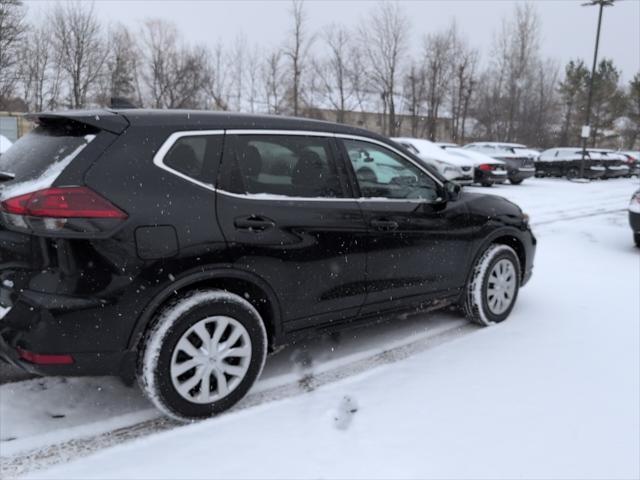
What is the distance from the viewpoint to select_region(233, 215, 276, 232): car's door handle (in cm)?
299

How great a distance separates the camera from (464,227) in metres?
4.25

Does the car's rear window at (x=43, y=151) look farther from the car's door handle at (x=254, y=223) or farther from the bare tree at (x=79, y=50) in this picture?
the bare tree at (x=79, y=50)

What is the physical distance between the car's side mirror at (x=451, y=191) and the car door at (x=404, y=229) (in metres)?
0.05

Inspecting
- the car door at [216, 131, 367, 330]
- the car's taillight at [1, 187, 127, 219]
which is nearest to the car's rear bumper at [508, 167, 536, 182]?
the car door at [216, 131, 367, 330]

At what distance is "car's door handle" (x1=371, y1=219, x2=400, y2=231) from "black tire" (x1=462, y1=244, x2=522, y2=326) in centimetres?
109

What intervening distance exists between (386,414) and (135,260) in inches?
64.6

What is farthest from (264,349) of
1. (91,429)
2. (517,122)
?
(517,122)

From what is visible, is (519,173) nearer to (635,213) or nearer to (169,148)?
(635,213)

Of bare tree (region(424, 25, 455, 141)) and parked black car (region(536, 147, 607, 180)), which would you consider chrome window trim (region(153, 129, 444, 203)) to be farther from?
bare tree (region(424, 25, 455, 141))

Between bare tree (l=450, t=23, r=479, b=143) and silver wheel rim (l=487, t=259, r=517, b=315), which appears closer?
silver wheel rim (l=487, t=259, r=517, b=315)

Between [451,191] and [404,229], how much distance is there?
24.5 inches

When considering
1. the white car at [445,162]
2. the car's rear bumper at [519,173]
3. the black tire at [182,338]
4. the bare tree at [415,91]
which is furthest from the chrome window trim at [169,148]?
the bare tree at [415,91]

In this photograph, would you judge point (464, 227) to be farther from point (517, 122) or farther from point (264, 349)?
point (517, 122)

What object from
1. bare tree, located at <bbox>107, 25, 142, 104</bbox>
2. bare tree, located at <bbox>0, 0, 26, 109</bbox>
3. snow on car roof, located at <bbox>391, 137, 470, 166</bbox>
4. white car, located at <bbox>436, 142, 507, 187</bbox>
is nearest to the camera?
snow on car roof, located at <bbox>391, 137, 470, 166</bbox>
